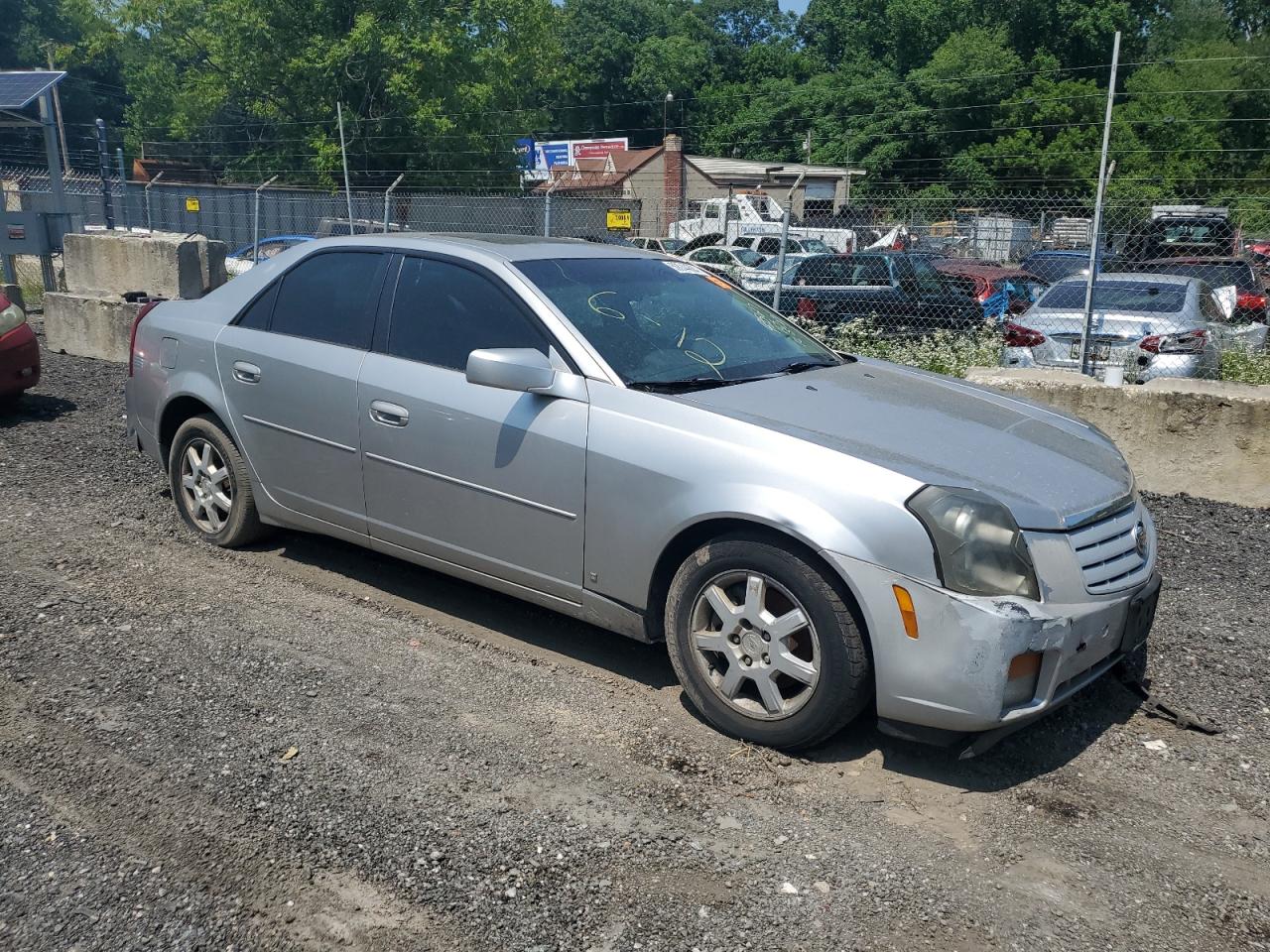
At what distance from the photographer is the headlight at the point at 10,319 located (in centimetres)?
881

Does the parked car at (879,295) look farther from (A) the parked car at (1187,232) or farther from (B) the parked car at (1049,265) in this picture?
(B) the parked car at (1049,265)

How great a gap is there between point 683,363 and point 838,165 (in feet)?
169

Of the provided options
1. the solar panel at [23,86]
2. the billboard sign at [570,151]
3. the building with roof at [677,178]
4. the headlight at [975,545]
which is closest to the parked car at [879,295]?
the headlight at [975,545]

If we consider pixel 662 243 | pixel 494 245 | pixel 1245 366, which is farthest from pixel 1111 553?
pixel 662 243

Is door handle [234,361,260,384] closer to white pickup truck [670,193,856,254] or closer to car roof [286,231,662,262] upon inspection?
car roof [286,231,662,262]

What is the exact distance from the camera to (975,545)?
347cm

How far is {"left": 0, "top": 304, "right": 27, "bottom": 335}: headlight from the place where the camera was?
28.9ft

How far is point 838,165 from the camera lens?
53281 millimetres

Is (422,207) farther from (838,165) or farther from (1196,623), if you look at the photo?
(838,165)

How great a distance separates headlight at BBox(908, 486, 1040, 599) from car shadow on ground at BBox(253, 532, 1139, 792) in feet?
2.33

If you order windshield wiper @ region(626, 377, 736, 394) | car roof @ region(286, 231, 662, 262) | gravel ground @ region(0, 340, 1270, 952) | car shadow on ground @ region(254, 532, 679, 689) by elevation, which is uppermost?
car roof @ region(286, 231, 662, 262)

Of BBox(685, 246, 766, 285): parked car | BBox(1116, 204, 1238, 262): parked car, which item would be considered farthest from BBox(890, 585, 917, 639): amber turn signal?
BBox(685, 246, 766, 285): parked car

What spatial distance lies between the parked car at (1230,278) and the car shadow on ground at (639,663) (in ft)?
28.3

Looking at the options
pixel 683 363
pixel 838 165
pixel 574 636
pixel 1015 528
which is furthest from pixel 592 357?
pixel 838 165
